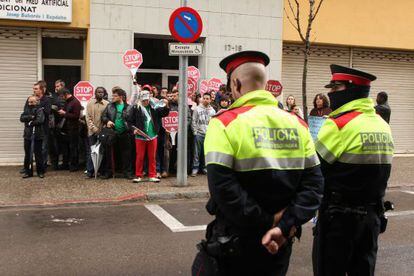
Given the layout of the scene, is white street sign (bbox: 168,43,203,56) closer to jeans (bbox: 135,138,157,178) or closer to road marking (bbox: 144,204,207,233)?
jeans (bbox: 135,138,157,178)

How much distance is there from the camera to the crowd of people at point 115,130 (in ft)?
35.6

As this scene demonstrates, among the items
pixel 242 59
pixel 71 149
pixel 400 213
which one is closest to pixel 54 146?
pixel 71 149

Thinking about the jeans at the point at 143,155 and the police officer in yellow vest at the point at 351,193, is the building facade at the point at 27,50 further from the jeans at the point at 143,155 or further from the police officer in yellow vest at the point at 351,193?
the police officer in yellow vest at the point at 351,193

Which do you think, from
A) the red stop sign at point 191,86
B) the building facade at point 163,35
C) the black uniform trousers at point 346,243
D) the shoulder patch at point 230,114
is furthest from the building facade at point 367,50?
the shoulder patch at point 230,114

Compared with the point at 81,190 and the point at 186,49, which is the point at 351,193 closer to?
the point at 186,49

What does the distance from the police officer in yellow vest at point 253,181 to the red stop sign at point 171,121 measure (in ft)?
27.7

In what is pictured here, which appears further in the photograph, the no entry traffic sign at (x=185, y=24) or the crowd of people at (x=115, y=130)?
the crowd of people at (x=115, y=130)

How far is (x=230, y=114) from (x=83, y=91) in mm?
9866

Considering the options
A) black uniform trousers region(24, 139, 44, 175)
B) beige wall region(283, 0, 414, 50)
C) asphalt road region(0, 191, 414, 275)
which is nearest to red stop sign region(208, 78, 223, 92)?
beige wall region(283, 0, 414, 50)

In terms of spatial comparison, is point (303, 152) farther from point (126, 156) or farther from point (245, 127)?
point (126, 156)

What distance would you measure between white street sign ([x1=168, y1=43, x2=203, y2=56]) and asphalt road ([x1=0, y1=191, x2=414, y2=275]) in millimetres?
3050

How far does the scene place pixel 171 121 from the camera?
11.3 meters

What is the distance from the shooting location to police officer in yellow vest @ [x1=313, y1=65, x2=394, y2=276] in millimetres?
3674

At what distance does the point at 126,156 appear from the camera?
11.2 meters
